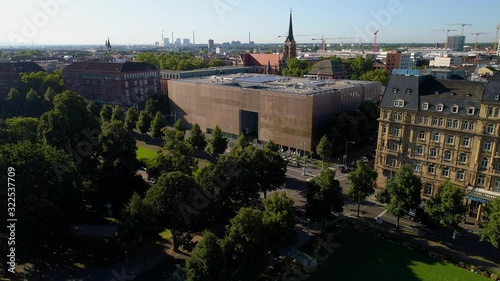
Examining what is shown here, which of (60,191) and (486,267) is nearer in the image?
(486,267)

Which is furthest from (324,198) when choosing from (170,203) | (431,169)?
(431,169)

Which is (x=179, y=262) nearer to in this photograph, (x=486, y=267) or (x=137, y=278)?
(x=137, y=278)

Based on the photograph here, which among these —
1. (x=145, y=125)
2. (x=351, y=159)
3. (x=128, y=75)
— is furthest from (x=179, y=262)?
(x=128, y=75)

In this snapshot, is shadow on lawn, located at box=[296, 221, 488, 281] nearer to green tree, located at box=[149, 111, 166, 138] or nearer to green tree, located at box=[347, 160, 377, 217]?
green tree, located at box=[347, 160, 377, 217]

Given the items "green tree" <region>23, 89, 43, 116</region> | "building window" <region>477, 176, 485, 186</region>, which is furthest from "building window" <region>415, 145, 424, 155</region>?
"green tree" <region>23, 89, 43, 116</region>

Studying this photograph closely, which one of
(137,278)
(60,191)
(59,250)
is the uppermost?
(60,191)
